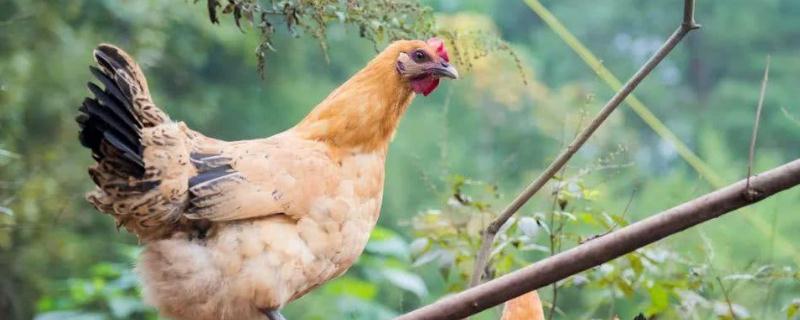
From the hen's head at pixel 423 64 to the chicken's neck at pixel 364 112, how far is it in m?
0.02

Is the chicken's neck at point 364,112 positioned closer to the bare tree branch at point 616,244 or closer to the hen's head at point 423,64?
the hen's head at point 423,64

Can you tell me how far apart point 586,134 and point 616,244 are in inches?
21.5

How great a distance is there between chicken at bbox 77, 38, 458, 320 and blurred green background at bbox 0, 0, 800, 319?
1.11 ft

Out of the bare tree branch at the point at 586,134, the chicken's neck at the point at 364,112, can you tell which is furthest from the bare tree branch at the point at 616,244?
the chicken's neck at the point at 364,112

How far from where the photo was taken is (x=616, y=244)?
160cm

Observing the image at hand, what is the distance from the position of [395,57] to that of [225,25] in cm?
403

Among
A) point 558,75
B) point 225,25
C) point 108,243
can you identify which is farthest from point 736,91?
point 108,243

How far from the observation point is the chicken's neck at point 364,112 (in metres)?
2.40

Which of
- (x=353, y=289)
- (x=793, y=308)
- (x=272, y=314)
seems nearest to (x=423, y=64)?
(x=272, y=314)

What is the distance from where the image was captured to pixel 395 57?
2.43 meters

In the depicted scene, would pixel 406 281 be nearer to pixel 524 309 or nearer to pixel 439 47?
pixel 439 47

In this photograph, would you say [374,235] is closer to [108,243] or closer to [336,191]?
[336,191]

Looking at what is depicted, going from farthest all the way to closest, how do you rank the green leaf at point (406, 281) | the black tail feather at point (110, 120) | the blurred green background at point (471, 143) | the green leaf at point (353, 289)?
1. the green leaf at point (353, 289)
2. the green leaf at point (406, 281)
3. the blurred green background at point (471, 143)
4. the black tail feather at point (110, 120)

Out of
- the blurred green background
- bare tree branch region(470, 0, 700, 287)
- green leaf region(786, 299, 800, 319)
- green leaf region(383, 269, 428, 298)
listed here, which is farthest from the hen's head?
green leaf region(383, 269, 428, 298)
